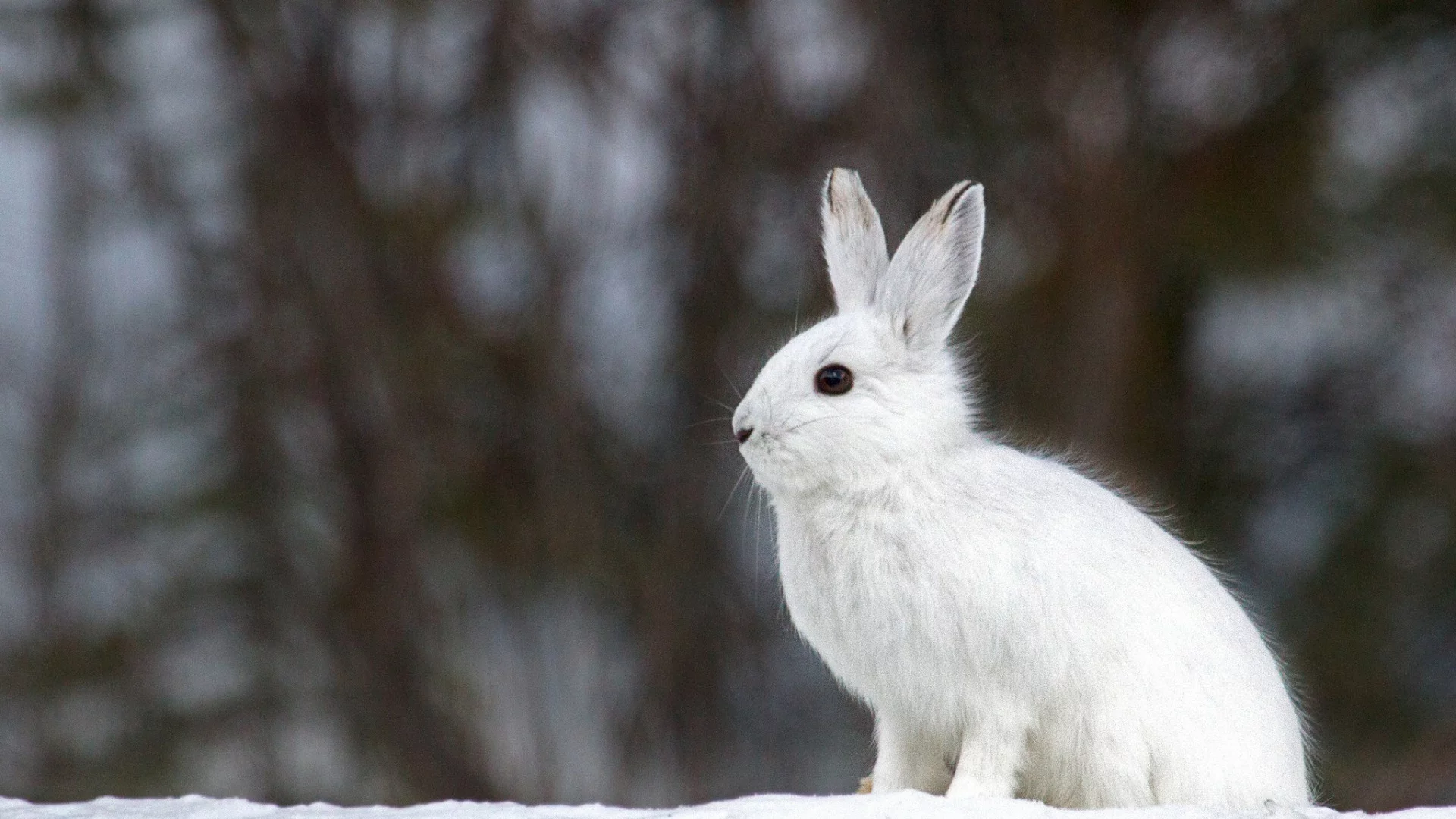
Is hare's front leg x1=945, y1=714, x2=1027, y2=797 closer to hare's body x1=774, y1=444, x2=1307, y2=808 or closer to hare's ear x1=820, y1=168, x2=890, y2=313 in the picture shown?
hare's body x1=774, y1=444, x2=1307, y2=808

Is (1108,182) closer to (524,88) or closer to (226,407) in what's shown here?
(524,88)

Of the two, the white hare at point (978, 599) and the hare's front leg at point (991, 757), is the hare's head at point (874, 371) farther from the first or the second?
the hare's front leg at point (991, 757)

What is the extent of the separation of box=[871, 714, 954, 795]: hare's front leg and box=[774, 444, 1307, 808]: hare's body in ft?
0.08

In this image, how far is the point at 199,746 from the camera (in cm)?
662

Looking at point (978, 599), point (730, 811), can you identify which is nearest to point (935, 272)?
point (978, 599)

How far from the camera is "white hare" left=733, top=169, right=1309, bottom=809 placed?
2.15 metres

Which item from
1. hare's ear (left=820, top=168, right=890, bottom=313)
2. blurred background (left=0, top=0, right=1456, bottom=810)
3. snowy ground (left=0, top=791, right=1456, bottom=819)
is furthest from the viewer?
blurred background (left=0, top=0, right=1456, bottom=810)

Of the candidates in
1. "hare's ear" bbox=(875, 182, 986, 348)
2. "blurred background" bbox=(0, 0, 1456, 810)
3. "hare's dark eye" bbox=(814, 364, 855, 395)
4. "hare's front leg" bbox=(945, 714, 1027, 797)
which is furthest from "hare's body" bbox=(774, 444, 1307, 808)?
"blurred background" bbox=(0, 0, 1456, 810)

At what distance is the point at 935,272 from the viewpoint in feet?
7.92

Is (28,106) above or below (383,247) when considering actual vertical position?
above

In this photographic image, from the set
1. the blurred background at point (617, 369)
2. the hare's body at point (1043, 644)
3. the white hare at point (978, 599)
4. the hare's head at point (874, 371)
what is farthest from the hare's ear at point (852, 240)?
the blurred background at point (617, 369)

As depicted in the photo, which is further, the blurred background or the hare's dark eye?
the blurred background

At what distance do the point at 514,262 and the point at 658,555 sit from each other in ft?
3.97

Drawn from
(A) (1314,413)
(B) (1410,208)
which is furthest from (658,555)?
(B) (1410,208)
